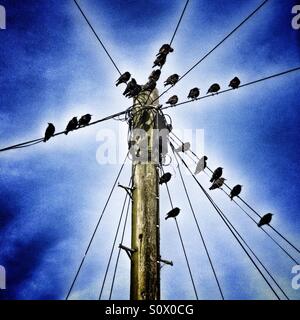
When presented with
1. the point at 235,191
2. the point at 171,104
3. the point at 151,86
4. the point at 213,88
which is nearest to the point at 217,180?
the point at 235,191

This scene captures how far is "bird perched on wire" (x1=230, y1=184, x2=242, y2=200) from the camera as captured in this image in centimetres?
780

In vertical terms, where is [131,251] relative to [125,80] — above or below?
below

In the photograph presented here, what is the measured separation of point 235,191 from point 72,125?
12.3 ft

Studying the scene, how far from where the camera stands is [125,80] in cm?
767

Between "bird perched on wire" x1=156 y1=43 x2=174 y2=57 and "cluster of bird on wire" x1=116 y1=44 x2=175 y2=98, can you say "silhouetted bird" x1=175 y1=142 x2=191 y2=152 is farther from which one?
"bird perched on wire" x1=156 y1=43 x2=174 y2=57

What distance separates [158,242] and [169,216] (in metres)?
1.57

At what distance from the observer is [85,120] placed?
24.3 ft

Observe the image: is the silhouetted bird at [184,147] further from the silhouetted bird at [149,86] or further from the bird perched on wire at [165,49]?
Answer: the bird perched on wire at [165,49]

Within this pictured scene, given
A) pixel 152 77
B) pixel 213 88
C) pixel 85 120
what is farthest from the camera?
pixel 213 88

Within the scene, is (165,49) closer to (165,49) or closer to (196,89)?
(165,49)

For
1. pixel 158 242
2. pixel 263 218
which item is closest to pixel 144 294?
pixel 158 242

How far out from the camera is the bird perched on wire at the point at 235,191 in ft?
25.6

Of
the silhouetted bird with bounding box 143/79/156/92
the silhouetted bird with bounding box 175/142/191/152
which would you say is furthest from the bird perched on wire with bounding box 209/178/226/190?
the silhouetted bird with bounding box 143/79/156/92
